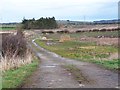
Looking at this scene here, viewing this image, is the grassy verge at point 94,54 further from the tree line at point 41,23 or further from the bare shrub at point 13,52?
the tree line at point 41,23

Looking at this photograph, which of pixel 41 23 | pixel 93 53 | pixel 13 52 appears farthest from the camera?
pixel 41 23

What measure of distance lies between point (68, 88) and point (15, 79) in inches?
125

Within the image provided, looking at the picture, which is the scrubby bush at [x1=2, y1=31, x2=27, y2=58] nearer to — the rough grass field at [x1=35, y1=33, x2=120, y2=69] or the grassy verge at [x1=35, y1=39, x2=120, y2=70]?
the grassy verge at [x1=35, y1=39, x2=120, y2=70]

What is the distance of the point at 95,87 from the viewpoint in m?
11.9

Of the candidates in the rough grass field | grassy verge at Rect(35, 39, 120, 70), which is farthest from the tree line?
grassy verge at Rect(35, 39, 120, 70)

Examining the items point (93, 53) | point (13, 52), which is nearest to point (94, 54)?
point (93, 53)

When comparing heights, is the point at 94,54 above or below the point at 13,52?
below

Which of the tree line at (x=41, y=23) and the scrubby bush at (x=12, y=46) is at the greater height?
the scrubby bush at (x=12, y=46)

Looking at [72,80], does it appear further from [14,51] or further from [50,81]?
[14,51]

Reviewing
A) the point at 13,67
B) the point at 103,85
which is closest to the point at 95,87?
the point at 103,85

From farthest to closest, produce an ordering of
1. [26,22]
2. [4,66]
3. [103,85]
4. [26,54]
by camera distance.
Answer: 1. [26,22]
2. [26,54]
3. [4,66]
4. [103,85]

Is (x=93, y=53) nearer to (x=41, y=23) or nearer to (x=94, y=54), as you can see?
(x=94, y=54)

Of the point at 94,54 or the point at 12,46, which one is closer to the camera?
the point at 12,46

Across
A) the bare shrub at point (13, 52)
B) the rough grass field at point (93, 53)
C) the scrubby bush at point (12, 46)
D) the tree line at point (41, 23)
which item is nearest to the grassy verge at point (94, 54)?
the rough grass field at point (93, 53)
